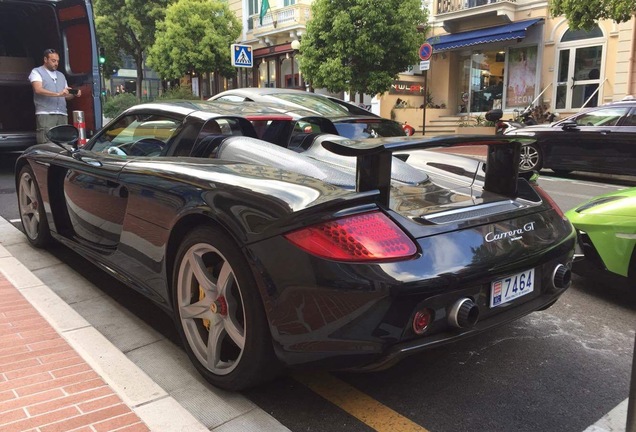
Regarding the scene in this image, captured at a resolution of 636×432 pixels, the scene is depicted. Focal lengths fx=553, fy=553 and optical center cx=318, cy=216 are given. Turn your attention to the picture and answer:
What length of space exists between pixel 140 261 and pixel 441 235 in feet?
5.69

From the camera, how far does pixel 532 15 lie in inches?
737

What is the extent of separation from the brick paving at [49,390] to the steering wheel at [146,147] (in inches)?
47.5

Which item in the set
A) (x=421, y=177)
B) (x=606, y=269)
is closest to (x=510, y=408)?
(x=421, y=177)

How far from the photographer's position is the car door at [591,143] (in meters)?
9.67

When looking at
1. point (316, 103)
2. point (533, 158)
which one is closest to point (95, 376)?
point (316, 103)

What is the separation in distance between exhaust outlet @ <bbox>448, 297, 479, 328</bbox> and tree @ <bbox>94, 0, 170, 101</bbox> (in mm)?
29387

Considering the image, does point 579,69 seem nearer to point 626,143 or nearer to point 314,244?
point 626,143

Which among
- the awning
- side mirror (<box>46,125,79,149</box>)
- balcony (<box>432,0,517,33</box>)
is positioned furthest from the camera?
balcony (<box>432,0,517,33</box>)

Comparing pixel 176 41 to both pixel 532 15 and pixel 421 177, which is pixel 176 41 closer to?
pixel 532 15

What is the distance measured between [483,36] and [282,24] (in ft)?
34.9

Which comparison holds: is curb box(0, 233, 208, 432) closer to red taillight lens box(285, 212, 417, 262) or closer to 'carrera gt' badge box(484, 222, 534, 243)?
red taillight lens box(285, 212, 417, 262)

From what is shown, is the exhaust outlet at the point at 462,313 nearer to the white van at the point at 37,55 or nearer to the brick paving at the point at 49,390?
the brick paving at the point at 49,390

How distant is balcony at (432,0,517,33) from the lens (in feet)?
61.7

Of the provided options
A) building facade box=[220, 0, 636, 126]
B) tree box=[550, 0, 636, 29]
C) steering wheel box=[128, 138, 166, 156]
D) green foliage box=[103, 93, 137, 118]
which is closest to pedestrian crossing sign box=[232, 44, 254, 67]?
building facade box=[220, 0, 636, 126]
